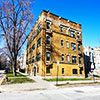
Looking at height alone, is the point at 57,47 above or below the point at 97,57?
above

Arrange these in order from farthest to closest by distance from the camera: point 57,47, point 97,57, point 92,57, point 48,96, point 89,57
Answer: point 97,57 < point 92,57 < point 89,57 < point 57,47 < point 48,96

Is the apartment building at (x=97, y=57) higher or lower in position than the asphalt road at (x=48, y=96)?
higher

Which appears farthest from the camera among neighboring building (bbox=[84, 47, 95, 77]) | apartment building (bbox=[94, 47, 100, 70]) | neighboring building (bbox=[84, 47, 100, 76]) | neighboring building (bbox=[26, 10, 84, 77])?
apartment building (bbox=[94, 47, 100, 70])

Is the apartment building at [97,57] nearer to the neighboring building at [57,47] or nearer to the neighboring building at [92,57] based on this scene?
the neighboring building at [92,57]

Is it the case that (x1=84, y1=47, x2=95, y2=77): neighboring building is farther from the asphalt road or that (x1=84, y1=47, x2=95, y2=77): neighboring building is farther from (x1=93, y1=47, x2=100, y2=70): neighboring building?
the asphalt road

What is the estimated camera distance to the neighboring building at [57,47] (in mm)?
20656

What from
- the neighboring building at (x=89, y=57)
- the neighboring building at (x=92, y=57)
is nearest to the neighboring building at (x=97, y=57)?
the neighboring building at (x=92, y=57)

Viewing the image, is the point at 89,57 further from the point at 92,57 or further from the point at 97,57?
the point at 97,57

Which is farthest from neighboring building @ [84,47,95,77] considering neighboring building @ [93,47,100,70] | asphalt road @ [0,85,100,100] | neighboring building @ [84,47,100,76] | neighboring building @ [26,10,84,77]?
asphalt road @ [0,85,100,100]

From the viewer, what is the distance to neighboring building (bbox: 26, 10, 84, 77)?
2066 centimetres

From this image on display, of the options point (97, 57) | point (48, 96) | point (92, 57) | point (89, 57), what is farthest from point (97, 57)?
point (48, 96)

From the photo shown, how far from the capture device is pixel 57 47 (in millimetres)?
22516

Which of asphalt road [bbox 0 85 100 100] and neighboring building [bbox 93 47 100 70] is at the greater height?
neighboring building [bbox 93 47 100 70]

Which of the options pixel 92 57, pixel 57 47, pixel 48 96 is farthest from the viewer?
pixel 92 57
